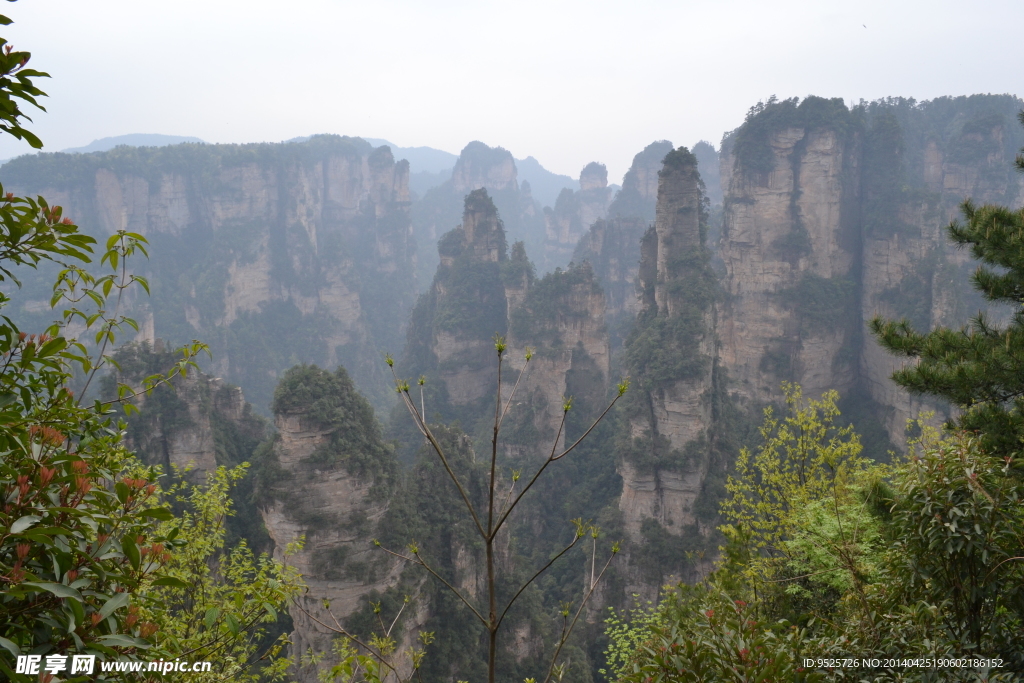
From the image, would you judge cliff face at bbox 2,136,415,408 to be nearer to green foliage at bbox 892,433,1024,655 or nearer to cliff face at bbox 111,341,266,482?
cliff face at bbox 111,341,266,482

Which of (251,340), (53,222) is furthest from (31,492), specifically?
(251,340)

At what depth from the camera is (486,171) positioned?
12250cm

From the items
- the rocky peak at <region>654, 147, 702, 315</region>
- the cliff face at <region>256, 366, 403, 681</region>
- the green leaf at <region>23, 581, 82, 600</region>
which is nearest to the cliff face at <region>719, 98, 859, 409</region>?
the rocky peak at <region>654, 147, 702, 315</region>

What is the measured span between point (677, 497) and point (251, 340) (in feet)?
189

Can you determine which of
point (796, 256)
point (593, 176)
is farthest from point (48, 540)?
point (593, 176)

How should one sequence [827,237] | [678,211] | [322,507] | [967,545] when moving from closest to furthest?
[967,545], [322,507], [678,211], [827,237]

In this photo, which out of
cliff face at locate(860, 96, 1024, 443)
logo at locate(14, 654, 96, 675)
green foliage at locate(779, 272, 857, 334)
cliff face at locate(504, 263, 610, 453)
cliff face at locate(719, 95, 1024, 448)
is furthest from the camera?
cliff face at locate(504, 263, 610, 453)

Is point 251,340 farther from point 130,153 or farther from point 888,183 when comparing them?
point 888,183

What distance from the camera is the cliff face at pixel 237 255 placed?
214 ft

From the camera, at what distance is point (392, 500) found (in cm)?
2064

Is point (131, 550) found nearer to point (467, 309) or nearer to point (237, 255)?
point (467, 309)

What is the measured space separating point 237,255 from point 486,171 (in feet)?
214

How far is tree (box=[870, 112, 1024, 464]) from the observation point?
24.9 feet

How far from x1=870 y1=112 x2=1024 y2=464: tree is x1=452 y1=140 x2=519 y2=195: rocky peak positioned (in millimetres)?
117794
